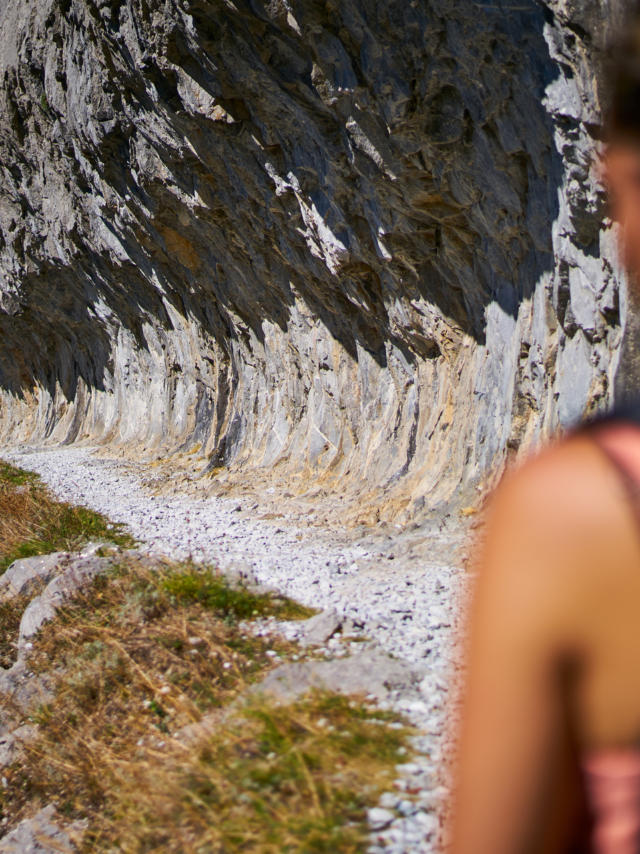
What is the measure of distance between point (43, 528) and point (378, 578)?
6490 mm

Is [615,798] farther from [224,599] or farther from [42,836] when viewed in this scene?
[224,599]

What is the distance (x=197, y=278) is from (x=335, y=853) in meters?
20.4

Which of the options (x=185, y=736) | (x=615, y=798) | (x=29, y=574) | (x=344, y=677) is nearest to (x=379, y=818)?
(x=344, y=677)

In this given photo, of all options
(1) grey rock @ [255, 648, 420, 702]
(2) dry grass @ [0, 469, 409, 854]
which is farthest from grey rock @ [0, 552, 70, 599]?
(1) grey rock @ [255, 648, 420, 702]

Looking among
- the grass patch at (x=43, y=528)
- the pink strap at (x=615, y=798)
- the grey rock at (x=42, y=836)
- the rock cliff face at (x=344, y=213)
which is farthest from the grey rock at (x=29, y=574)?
the pink strap at (x=615, y=798)

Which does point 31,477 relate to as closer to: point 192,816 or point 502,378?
point 502,378

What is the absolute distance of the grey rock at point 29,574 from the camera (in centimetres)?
866

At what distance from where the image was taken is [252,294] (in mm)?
19406

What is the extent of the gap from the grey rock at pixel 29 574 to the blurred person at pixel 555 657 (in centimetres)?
871

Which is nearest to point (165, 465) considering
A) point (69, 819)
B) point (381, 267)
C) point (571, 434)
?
point (381, 267)

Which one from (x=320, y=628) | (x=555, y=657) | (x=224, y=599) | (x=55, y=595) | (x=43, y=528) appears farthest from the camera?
(x=43, y=528)

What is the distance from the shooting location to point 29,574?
887 cm

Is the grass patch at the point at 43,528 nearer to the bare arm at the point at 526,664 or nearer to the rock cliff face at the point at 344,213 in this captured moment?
the rock cliff face at the point at 344,213

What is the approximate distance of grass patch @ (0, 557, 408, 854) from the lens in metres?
3.51
